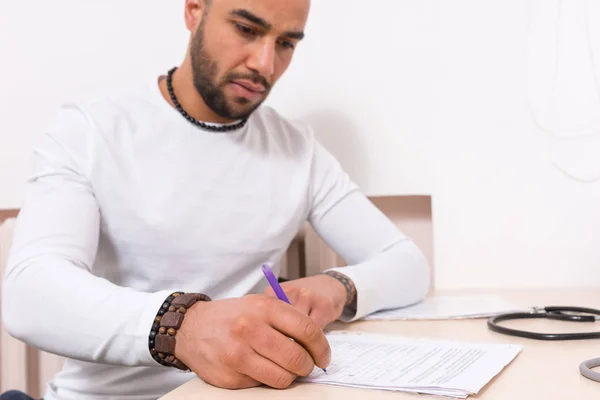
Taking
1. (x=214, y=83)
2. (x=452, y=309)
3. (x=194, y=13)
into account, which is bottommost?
(x=452, y=309)

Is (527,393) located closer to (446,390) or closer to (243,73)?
(446,390)

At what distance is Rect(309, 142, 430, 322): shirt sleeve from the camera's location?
3.41 feet

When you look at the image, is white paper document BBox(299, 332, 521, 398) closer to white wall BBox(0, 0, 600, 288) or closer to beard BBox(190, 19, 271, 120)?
beard BBox(190, 19, 271, 120)

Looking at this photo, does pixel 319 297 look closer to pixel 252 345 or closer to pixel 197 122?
pixel 252 345

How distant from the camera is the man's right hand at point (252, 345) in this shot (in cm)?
61

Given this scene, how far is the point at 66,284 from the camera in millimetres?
745

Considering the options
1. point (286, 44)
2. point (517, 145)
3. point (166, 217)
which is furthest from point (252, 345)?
point (517, 145)

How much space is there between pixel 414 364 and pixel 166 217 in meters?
0.50

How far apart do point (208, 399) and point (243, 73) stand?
24.9 inches

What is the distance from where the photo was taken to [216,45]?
105cm

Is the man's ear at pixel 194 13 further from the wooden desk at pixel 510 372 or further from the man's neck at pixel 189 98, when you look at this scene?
the wooden desk at pixel 510 372

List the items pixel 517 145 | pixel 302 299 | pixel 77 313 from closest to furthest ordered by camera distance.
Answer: pixel 77 313
pixel 302 299
pixel 517 145

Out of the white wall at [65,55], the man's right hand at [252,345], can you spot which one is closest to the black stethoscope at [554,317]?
the man's right hand at [252,345]

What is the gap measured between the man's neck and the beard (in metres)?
0.01
